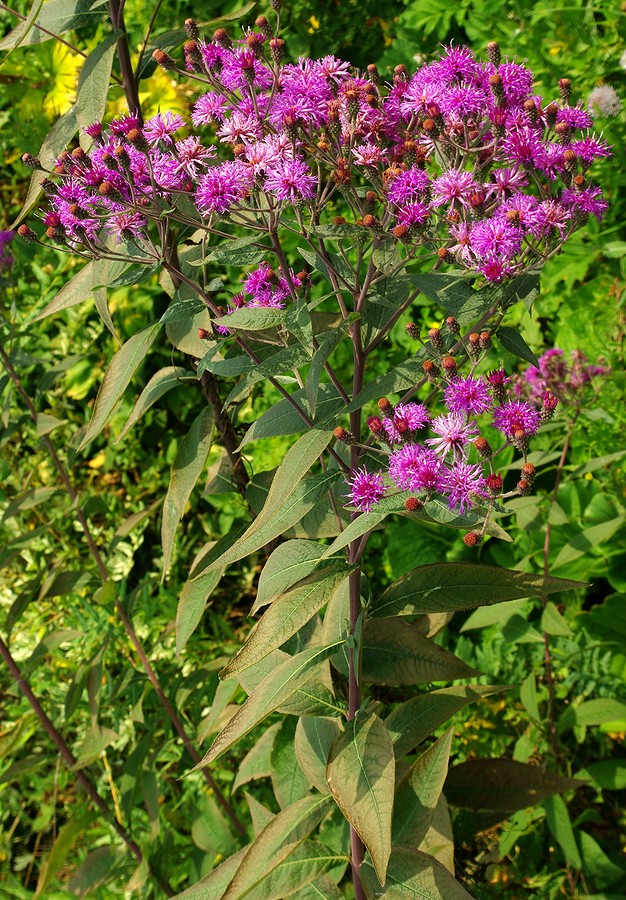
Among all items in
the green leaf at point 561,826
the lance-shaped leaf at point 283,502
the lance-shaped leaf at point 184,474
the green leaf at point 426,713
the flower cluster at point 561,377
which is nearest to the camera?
the lance-shaped leaf at point 283,502

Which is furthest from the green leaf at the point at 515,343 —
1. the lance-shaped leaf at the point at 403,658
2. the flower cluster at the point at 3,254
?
the flower cluster at the point at 3,254

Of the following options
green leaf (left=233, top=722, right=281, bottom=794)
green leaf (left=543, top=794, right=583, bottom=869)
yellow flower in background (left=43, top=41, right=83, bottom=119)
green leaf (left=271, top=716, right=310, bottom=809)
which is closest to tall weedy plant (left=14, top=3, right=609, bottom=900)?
green leaf (left=271, top=716, right=310, bottom=809)

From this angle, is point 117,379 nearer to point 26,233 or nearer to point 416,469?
point 26,233

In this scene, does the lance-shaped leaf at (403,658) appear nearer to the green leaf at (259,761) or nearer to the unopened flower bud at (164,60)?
the green leaf at (259,761)

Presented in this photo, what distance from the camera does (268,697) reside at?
1290 mm

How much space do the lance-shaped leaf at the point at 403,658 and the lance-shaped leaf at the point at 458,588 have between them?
0.50ft

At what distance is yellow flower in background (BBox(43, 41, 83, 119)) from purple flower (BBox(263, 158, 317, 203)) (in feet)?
9.94

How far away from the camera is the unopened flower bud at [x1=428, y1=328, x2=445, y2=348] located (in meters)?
1.20

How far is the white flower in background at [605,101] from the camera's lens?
9.25 feet

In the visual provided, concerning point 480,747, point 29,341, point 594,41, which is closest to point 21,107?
point 29,341

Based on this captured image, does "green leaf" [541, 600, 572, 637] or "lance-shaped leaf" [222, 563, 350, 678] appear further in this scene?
"green leaf" [541, 600, 572, 637]

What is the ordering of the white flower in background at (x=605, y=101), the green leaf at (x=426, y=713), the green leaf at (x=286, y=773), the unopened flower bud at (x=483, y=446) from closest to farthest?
the unopened flower bud at (x=483, y=446) < the green leaf at (x=426, y=713) < the green leaf at (x=286, y=773) < the white flower in background at (x=605, y=101)

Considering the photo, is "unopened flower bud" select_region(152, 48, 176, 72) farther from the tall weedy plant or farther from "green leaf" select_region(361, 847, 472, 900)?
"green leaf" select_region(361, 847, 472, 900)

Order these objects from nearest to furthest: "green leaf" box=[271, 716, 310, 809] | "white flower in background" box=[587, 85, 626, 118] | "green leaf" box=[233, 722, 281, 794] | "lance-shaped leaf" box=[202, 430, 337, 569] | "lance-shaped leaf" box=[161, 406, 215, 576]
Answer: "lance-shaped leaf" box=[202, 430, 337, 569] < "lance-shaped leaf" box=[161, 406, 215, 576] < "green leaf" box=[271, 716, 310, 809] < "green leaf" box=[233, 722, 281, 794] < "white flower in background" box=[587, 85, 626, 118]
